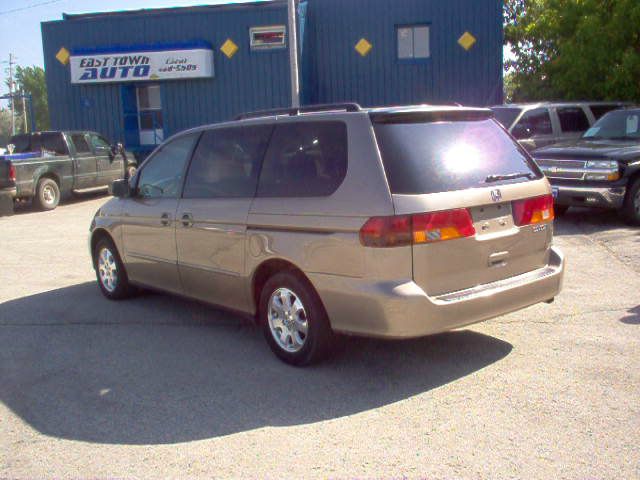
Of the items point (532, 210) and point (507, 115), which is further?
point (507, 115)

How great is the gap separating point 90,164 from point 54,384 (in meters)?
13.8

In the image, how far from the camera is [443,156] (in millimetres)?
4758

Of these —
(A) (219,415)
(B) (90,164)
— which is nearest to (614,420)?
(A) (219,415)

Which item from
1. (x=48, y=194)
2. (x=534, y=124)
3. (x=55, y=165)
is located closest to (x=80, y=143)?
(x=55, y=165)

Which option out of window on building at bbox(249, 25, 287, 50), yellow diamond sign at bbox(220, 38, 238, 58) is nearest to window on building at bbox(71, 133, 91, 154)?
yellow diamond sign at bbox(220, 38, 238, 58)

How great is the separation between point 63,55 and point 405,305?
76.4ft

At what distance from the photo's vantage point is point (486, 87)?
23000mm

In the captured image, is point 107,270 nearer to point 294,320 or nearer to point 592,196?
point 294,320

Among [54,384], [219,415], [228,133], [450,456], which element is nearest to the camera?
[450,456]

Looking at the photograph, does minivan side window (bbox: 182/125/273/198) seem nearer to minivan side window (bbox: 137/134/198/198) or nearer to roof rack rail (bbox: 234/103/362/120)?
minivan side window (bbox: 137/134/198/198)

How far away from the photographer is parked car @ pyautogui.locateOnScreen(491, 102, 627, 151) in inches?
517

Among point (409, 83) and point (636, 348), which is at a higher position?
point (409, 83)

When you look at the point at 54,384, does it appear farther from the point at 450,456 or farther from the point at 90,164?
the point at 90,164

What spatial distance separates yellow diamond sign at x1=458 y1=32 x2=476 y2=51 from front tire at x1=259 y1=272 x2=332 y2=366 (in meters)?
19.2
